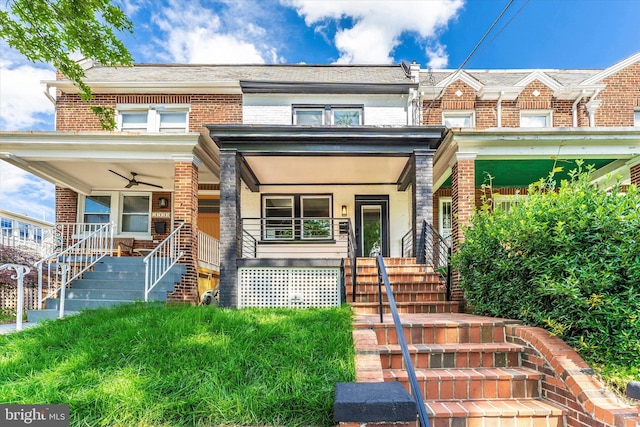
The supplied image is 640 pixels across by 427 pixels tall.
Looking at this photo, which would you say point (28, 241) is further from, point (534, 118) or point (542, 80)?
point (542, 80)

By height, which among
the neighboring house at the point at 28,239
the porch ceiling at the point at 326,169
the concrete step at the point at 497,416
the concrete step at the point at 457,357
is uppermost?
the porch ceiling at the point at 326,169

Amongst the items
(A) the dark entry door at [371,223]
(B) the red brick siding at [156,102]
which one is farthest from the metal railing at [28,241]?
(A) the dark entry door at [371,223]

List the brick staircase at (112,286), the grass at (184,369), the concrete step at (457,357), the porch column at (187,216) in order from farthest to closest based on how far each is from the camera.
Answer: the porch column at (187,216) → the brick staircase at (112,286) → the concrete step at (457,357) → the grass at (184,369)

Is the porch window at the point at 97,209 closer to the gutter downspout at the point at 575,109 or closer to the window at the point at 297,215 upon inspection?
the window at the point at 297,215

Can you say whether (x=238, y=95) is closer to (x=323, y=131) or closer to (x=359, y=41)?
(x=323, y=131)

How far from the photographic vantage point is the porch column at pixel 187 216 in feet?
23.9

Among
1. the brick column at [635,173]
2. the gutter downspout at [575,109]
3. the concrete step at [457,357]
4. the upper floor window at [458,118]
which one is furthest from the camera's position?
the upper floor window at [458,118]

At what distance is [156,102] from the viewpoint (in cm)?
999

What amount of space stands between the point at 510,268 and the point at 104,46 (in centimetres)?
829

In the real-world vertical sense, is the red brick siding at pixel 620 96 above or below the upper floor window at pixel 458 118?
above

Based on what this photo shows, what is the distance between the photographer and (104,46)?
731 cm

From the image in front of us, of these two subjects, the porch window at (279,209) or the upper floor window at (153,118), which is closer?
the upper floor window at (153,118)

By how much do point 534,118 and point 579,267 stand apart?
8.91 metres

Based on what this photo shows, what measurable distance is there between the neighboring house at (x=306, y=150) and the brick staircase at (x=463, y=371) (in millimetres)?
3340
